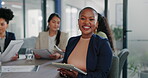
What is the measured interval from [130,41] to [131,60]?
0.37 metres

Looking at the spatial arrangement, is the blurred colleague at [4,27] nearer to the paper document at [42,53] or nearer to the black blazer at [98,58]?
the paper document at [42,53]

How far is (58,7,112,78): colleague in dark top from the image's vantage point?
138cm

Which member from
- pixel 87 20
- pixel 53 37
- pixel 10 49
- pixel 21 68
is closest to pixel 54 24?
pixel 53 37

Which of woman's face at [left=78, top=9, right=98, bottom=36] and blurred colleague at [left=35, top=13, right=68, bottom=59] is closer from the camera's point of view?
woman's face at [left=78, top=9, right=98, bottom=36]

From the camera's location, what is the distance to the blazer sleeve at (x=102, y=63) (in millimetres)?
1373

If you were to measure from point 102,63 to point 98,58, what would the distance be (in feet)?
0.17

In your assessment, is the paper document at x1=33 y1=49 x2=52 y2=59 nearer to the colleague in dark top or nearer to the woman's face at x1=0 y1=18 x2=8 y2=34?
the woman's face at x1=0 y1=18 x2=8 y2=34

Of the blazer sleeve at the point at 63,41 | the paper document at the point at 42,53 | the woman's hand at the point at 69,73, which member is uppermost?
the blazer sleeve at the point at 63,41

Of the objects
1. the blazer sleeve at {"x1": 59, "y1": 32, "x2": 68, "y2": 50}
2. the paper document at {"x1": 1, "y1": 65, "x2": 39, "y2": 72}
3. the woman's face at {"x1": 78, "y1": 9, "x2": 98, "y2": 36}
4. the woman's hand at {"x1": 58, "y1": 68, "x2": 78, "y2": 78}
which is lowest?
the paper document at {"x1": 1, "y1": 65, "x2": 39, "y2": 72}

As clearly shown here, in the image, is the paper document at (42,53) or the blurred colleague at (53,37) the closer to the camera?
the paper document at (42,53)

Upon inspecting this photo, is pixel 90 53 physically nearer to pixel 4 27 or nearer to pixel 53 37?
pixel 4 27

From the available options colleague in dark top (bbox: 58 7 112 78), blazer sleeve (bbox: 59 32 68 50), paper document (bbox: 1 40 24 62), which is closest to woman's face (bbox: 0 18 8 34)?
paper document (bbox: 1 40 24 62)

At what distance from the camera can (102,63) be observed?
1.37 metres

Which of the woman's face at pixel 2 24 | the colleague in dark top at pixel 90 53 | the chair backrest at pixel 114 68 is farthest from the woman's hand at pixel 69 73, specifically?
the woman's face at pixel 2 24
